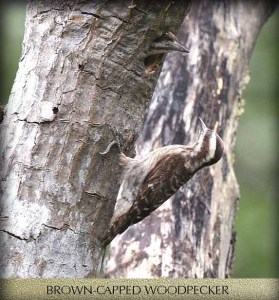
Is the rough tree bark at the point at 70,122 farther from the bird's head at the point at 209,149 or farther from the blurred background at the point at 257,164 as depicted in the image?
the blurred background at the point at 257,164

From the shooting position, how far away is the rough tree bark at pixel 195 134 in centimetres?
395

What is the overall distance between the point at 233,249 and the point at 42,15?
6.35 feet

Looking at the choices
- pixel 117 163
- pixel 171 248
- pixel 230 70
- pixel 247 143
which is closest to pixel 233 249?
pixel 171 248

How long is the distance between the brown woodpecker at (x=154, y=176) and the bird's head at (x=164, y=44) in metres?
0.43

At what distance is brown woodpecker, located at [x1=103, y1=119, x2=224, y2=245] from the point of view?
10.1 feet

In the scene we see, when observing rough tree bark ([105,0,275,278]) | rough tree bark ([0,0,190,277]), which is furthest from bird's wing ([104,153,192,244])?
rough tree bark ([105,0,275,278])

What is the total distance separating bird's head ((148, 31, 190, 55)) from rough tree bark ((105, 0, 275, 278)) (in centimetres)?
131

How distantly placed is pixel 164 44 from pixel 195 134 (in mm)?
1402

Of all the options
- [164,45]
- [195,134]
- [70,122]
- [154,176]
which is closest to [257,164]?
[195,134]

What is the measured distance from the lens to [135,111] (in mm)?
2977

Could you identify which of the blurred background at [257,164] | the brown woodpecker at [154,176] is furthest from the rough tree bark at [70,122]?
the blurred background at [257,164]

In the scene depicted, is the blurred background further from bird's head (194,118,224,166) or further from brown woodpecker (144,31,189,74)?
brown woodpecker (144,31,189,74)

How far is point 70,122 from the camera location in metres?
2.82

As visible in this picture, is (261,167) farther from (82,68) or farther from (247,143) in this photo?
(82,68)
